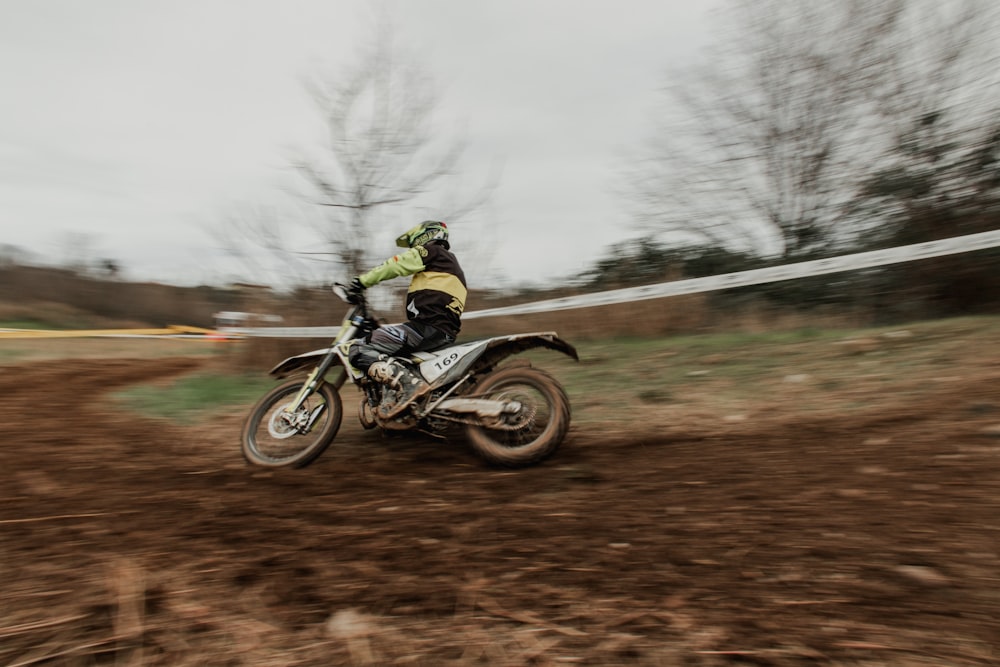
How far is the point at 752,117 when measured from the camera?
13062 mm

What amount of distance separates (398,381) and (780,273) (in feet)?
18.8

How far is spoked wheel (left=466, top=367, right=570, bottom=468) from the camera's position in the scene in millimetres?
4516

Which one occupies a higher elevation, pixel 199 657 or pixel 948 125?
pixel 948 125

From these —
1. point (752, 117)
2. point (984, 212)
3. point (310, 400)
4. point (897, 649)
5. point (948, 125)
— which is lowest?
point (897, 649)

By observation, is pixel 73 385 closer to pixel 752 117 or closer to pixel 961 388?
pixel 961 388

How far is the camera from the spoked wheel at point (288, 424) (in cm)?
506

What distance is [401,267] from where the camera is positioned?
5012 mm

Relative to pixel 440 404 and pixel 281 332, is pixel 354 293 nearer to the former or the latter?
pixel 440 404

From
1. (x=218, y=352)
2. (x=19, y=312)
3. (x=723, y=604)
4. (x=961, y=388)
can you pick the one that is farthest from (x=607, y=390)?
(x=19, y=312)

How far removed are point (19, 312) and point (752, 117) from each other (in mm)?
27925

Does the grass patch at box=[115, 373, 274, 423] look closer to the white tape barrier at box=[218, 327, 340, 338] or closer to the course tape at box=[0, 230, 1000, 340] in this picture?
the white tape barrier at box=[218, 327, 340, 338]

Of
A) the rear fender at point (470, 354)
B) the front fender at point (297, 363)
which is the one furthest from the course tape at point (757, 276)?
the front fender at point (297, 363)

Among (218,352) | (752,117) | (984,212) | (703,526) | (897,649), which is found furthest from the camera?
(752,117)

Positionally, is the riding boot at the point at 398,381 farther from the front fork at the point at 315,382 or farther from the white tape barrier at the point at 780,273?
the white tape barrier at the point at 780,273
